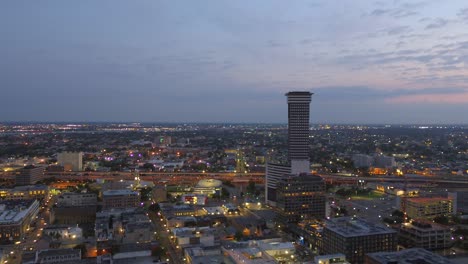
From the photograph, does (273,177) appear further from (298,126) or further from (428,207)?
(428,207)

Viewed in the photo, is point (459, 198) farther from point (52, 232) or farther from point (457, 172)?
point (52, 232)

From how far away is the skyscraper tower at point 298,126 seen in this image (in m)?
40.8

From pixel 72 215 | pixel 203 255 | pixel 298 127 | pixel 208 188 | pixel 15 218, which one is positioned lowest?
pixel 72 215

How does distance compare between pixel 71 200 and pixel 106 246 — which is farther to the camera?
pixel 71 200

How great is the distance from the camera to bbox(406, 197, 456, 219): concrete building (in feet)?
97.3

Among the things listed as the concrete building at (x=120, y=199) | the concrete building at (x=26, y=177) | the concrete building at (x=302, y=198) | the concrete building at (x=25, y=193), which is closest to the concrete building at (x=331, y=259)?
the concrete building at (x=302, y=198)

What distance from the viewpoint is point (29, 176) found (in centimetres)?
4462

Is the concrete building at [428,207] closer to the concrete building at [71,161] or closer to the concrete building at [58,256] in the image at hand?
the concrete building at [58,256]

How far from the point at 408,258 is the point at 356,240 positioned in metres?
3.13

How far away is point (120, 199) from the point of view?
109 ft

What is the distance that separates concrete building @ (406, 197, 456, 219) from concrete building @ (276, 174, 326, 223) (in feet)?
20.8

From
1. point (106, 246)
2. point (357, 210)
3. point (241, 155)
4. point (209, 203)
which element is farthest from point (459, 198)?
point (241, 155)

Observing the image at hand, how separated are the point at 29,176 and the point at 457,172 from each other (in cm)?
4956

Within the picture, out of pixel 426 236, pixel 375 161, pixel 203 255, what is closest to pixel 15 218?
pixel 203 255
